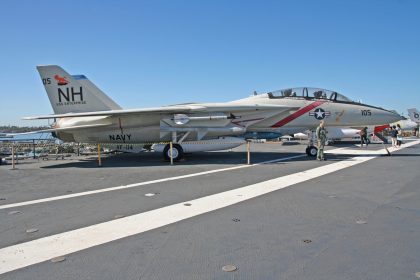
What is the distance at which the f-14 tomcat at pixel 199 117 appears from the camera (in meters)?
12.2

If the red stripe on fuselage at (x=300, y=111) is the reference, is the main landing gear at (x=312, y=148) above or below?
below

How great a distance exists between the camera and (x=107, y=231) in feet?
12.5

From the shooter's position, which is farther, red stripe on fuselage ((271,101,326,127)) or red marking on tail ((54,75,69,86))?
red marking on tail ((54,75,69,86))

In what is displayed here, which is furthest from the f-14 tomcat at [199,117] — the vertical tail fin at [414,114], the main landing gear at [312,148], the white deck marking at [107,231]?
the vertical tail fin at [414,114]

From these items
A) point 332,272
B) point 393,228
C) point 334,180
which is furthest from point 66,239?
point 334,180

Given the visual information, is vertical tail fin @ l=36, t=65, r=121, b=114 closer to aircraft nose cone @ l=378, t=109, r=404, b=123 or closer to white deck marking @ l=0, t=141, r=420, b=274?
white deck marking @ l=0, t=141, r=420, b=274

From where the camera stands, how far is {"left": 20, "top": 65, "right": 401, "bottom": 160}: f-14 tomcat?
12.2 m

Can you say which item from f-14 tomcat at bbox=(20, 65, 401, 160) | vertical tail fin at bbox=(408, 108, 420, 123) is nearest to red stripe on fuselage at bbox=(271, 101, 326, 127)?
f-14 tomcat at bbox=(20, 65, 401, 160)

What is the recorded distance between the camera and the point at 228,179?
7488 millimetres

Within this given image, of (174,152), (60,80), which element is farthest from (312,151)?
(60,80)

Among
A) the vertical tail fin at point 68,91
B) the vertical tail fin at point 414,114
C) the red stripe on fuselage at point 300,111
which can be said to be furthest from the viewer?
the vertical tail fin at point 414,114

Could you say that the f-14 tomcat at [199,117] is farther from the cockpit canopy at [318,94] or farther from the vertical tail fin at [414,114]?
the vertical tail fin at [414,114]

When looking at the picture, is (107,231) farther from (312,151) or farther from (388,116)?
(388,116)

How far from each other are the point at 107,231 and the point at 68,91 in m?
10.7
